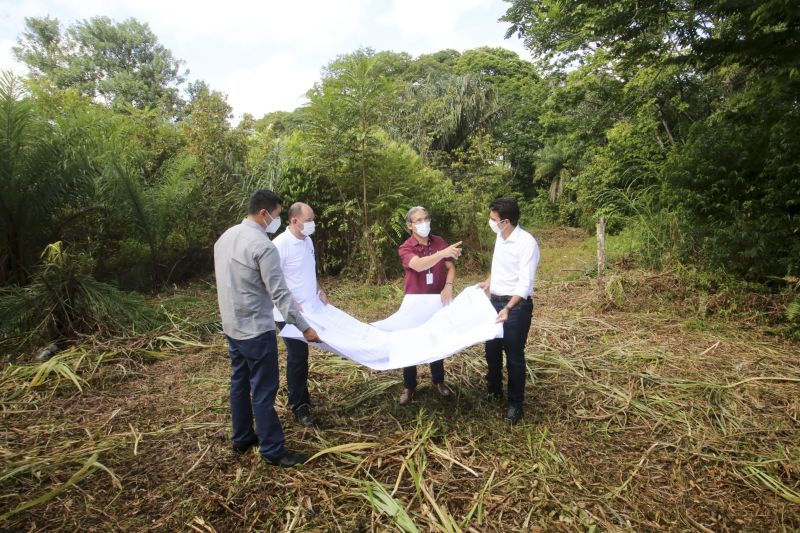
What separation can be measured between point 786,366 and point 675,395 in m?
1.39

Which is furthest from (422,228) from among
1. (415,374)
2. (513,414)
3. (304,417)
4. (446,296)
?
(304,417)

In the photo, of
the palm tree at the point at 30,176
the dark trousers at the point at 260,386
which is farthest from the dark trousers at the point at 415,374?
the palm tree at the point at 30,176

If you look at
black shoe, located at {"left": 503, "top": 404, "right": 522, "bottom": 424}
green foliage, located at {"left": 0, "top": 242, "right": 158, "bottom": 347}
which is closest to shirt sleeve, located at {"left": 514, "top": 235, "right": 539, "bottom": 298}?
black shoe, located at {"left": 503, "top": 404, "right": 522, "bottom": 424}

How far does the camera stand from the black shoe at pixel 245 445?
9.74ft

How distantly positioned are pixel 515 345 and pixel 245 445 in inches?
79.3

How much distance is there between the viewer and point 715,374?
13.2ft

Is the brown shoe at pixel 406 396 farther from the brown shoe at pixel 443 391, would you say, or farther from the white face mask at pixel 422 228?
the white face mask at pixel 422 228

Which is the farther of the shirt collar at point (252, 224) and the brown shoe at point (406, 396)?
the brown shoe at point (406, 396)

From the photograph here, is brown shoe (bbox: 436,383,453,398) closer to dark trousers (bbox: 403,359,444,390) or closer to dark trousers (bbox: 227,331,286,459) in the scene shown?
dark trousers (bbox: 403,359,444,390)

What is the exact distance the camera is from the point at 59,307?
505 cm

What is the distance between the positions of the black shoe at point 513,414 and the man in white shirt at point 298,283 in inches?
58.7

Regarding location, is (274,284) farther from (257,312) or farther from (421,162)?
(421,162)

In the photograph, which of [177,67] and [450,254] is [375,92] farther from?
[177,67]

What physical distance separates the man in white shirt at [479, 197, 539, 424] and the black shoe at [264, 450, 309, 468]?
1.55 metres
